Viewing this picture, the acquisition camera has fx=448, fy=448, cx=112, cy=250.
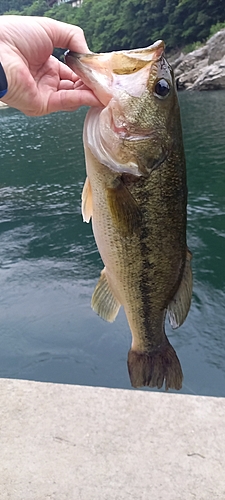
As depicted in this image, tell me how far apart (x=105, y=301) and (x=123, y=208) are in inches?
22.1

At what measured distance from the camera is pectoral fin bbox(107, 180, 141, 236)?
1.83 meters

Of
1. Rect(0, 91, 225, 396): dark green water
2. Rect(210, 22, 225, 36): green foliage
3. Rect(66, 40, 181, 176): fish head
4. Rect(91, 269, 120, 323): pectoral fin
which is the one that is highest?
Rect(210, 22, 225, 36): green foliage

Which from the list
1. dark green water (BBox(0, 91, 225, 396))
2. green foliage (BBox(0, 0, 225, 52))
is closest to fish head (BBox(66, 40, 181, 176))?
dark green water (BBox(0, 91, 225, 396))

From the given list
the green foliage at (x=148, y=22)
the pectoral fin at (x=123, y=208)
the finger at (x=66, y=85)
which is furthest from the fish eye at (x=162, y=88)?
the green foliage at (x=148, y=22)

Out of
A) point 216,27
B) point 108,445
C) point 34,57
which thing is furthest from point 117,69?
point 216,27

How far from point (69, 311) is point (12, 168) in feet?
35.6

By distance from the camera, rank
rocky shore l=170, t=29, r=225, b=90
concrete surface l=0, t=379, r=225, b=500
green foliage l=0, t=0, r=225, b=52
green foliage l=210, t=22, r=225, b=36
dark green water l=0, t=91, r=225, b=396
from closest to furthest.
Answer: concrete surface l=0, t=379, r=225, b=500 < dark green water l=0, t=91, r=225, b=396 < rocky shore l=170, t=29, r=225, b=90 < green foliage l=210, t=22, r=225, b=36 < green foliage l=0, t=0, r=225, b=52

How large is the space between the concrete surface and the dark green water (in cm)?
203

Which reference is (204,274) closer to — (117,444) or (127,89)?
(117,444)

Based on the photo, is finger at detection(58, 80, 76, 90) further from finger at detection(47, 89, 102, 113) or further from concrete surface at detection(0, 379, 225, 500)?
concrete surface at detection(0, 379, 225, 500)

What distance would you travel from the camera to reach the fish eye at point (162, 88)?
5.87ft

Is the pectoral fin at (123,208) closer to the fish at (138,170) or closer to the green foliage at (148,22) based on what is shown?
the fish at (138,170)

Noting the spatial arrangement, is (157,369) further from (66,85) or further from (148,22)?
(148,22)

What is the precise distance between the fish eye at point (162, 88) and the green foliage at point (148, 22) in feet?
157
